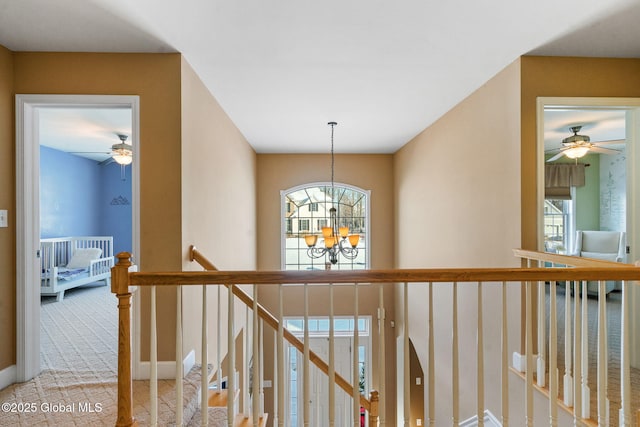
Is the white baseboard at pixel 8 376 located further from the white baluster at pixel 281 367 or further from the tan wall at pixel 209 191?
the white baluster at pixel 281 367

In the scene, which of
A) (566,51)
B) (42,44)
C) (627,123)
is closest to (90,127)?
(42,44)

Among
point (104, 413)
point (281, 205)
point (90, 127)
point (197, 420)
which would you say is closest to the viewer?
point (104, 413)

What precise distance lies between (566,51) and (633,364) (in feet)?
7.99

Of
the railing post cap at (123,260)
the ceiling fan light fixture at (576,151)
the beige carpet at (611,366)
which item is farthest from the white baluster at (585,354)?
the ceiling fan light fixture at (576,151)

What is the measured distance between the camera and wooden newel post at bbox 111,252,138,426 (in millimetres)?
1431

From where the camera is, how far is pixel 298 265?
20.2ft

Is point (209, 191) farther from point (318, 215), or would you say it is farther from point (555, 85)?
point (318, 215)

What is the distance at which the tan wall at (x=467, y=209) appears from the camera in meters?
2.59

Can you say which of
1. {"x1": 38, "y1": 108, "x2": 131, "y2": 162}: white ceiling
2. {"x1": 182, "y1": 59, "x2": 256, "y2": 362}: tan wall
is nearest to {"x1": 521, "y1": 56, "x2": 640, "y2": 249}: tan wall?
{"x1": 182, "y1": 59, "x2": 256, "y2": 362}: tan wall

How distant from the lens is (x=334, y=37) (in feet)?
6.97

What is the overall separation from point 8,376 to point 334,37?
10.5 ft

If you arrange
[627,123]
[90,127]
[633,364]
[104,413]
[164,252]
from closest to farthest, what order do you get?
[104,413]
[164,252]
[633,364]
[627,123]
[90,127]

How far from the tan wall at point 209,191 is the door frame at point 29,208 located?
0.34 m

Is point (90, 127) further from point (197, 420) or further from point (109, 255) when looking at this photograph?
point (197, 420)
